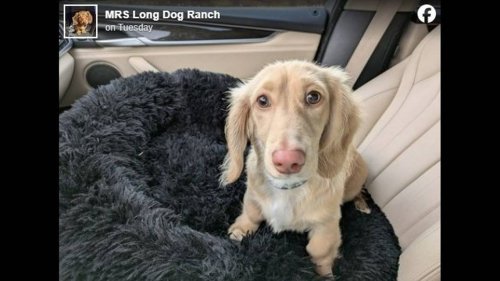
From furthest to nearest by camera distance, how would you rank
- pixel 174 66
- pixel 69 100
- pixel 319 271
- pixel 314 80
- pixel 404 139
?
pixel 174 66
pixel 404 139
pixel 69 100
pixel 319 271
pixel 314 80

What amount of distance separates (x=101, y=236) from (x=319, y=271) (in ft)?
1.82

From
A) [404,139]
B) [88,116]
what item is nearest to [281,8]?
[404,139]

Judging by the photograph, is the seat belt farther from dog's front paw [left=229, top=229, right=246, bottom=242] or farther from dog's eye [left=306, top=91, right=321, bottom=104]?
dog's front paw [left=229, top=229, right=246, bottom=242]

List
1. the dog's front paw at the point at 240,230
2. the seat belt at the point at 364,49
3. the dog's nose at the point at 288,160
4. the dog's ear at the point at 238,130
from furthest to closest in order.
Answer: the seat belt at the point at 364,49
the dog's front paw at the point at 240,230
the dog's ear at the point at 238,130
the dog's nose at the point at 288,160

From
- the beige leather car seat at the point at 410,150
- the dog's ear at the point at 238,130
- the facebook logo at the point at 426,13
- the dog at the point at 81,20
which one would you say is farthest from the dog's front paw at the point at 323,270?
the dog at the point at 81,20

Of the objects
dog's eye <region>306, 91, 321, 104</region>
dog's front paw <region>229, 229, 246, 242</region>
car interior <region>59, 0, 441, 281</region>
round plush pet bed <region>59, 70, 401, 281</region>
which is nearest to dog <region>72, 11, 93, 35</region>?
car interior <region>59, 0, 441, 281</region>

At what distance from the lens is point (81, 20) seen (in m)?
1.15

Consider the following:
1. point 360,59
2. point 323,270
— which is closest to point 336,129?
point 323,270

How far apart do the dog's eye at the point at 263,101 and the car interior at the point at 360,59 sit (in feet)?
1.01

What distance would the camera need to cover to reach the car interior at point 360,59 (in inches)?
51.3

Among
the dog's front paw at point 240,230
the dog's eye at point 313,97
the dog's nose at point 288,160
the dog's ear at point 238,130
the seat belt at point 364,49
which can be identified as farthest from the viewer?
the seat belt at point 364,49

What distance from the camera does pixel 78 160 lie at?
132 centimetres

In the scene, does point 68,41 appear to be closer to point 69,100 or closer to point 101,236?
point 69,100

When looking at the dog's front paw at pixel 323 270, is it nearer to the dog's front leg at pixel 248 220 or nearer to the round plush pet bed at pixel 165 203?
the round plush pet bed at pixel 165 203
